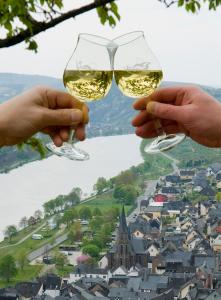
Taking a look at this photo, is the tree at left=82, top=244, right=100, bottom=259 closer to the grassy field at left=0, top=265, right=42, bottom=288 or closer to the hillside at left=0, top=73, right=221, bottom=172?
the grassy field at left=0, top=265, right=42, bottom=288

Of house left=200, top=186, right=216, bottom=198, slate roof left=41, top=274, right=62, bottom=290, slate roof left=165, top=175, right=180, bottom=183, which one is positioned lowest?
slate roof left=165, top=175, right=180, bottom=183

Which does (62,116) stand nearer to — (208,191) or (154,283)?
(154,283)

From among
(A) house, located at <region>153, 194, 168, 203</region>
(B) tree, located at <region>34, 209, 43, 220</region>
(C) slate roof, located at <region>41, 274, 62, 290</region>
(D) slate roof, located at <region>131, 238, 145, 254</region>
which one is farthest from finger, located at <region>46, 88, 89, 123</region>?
(A) house, located at <region>153, 194, 168, 203</region>

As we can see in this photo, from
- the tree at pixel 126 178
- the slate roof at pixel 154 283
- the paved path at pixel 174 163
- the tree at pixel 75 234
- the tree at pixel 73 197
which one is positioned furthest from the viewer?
the paved path at pixel 174 163

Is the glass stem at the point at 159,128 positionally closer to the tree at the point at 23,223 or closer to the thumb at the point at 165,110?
the thumb at the point at 165,110

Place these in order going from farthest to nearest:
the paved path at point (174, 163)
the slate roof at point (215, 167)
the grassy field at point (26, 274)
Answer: the paved path at point (174, 163) < the slate roof at point (215, 167) < the grassy field at point (26, 274)

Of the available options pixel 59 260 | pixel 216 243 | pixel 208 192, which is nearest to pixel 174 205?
pixel 208 192

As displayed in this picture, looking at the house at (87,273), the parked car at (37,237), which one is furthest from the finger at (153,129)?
the parked car at (37,237)
